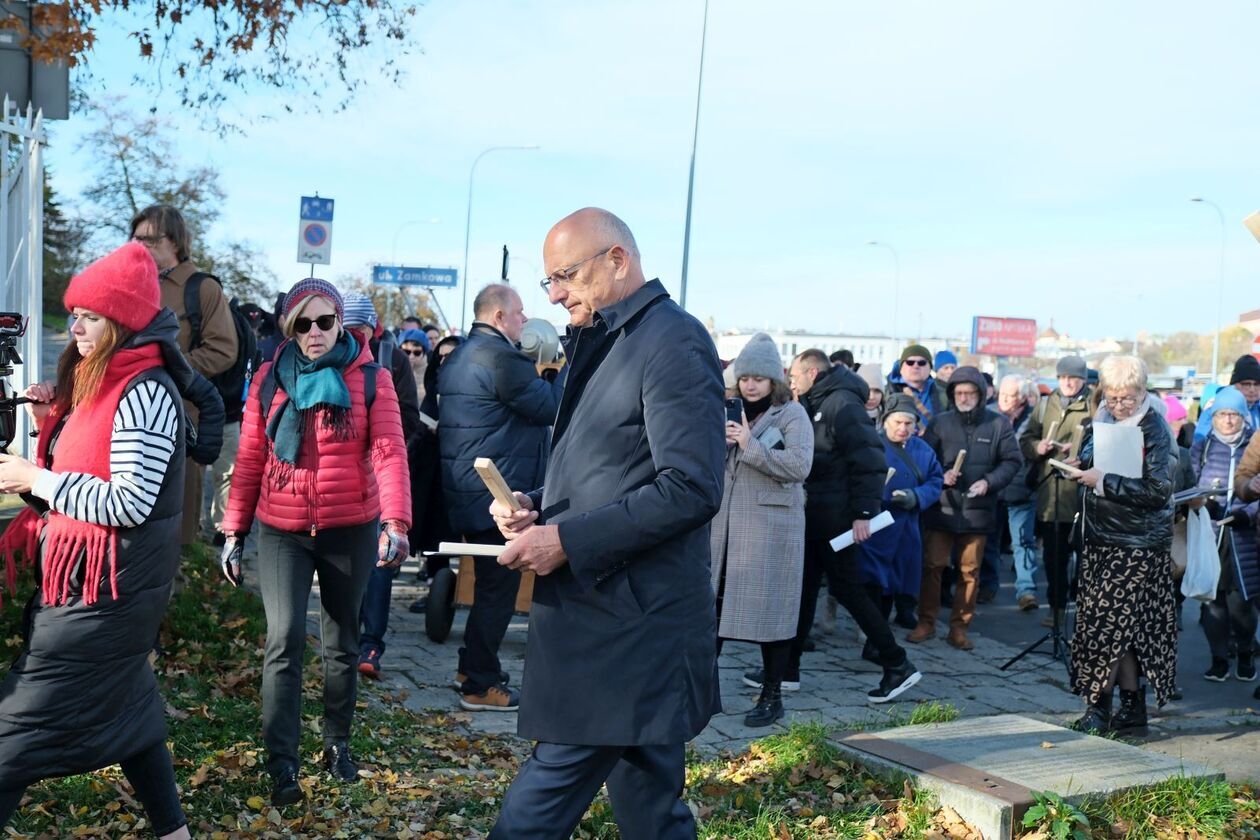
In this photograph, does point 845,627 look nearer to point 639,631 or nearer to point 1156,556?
point 1156,556

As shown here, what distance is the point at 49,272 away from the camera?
35.2 metres

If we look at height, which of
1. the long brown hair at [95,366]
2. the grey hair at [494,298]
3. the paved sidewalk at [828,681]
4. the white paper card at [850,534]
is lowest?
the paved sidewalk at [828,681]

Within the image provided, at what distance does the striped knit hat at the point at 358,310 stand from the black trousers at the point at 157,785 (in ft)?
7.90

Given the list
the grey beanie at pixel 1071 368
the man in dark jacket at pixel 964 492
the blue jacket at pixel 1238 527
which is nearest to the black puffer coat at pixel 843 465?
the man in dark jacket at pixel 964 492

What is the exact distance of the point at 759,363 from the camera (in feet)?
22.2

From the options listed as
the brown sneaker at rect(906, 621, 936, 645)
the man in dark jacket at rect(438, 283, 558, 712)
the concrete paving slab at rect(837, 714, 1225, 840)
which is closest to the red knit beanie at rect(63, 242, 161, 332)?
the man in dark jacket at rect(438, 283, 558, 712)

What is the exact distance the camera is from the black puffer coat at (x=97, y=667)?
3.56 m

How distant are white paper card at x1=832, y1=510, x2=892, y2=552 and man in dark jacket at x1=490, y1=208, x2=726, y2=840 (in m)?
4.25

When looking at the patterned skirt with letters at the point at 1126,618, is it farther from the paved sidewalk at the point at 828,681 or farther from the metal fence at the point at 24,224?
the metal fence at the point at 24,224

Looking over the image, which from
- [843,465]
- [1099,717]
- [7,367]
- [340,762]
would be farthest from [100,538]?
[1099,717]

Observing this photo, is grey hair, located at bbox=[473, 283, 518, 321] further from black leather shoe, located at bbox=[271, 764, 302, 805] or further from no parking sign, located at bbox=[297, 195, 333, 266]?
no parking sign, located at bbox=[297, 195, 333, 266]

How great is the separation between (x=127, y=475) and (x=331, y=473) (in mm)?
1308

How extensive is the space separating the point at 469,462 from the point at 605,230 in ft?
13.0

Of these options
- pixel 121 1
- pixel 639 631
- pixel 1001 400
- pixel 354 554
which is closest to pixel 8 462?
pixel 354 554
